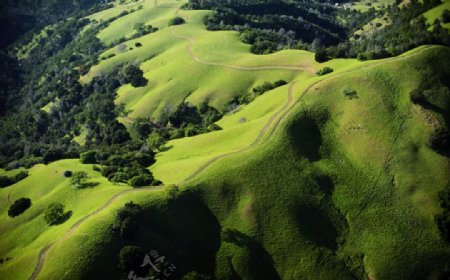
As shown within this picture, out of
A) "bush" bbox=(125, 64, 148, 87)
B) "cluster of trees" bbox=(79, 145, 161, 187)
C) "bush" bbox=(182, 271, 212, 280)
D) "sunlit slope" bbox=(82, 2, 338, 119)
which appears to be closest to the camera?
"bush" bbox=(182, 271, 212, 280)

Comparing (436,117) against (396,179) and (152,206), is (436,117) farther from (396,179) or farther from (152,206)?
(152,206)

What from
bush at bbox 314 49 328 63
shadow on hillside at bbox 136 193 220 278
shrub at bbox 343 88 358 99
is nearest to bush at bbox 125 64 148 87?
bush at bbox 314 49 328 63

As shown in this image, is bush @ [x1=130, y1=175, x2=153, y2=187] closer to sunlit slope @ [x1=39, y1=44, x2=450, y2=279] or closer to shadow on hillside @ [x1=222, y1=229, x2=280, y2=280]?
sunlit slope @ [x1=39, y1=44, x2=450, y2=279]

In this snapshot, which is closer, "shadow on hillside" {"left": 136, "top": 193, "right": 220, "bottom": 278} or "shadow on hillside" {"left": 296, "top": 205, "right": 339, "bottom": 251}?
"shadow on hillside" {"left": 136, "top": 193, "right": 220, "bottom": 278}

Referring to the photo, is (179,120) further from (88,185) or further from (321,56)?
(88,185)

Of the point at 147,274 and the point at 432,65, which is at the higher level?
the point at 432,65

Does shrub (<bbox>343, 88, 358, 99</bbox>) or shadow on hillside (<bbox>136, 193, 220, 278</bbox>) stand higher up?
shrub (<bbox>343, 88, 358, 99</bbox>)

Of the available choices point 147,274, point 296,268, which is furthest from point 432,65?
point 147,274
